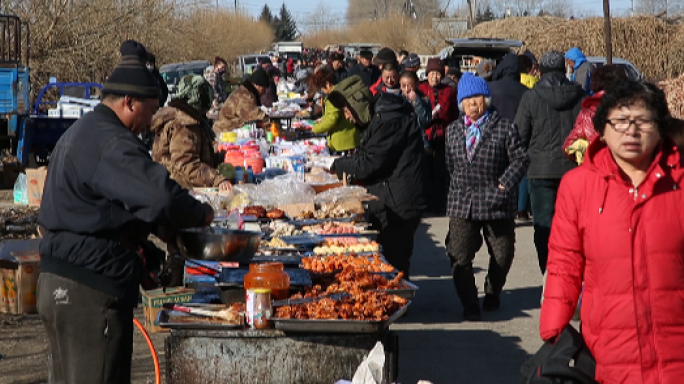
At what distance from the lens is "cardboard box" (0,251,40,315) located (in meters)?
8.03

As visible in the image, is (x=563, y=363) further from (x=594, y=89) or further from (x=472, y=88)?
(x=594, y=89)

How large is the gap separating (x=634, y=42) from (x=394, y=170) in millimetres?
22635

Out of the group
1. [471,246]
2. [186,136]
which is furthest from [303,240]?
[186,136]

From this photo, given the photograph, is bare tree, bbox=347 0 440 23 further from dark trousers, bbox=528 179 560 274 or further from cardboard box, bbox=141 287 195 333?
cardboard box, bbox=141 287 195 333

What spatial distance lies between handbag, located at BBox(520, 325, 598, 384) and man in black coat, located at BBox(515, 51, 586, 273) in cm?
466

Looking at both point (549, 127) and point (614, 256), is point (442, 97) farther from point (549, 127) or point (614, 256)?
point (614, 256)

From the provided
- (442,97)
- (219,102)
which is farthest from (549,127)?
(219,102)

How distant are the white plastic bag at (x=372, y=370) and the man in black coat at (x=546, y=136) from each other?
13.9 ft

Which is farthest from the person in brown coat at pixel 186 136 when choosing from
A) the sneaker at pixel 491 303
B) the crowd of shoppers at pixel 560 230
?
the crowd of shoppers at pixel 560 230

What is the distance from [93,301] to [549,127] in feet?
18.9

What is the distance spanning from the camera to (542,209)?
8.38 meters

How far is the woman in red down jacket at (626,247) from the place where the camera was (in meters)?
3.52

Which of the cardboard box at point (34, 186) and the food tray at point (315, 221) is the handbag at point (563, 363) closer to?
the food tray at point (315, 221)

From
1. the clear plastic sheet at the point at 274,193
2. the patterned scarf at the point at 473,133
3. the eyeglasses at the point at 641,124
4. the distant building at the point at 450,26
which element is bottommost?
the clear plastic sheet at the point at 274,193
